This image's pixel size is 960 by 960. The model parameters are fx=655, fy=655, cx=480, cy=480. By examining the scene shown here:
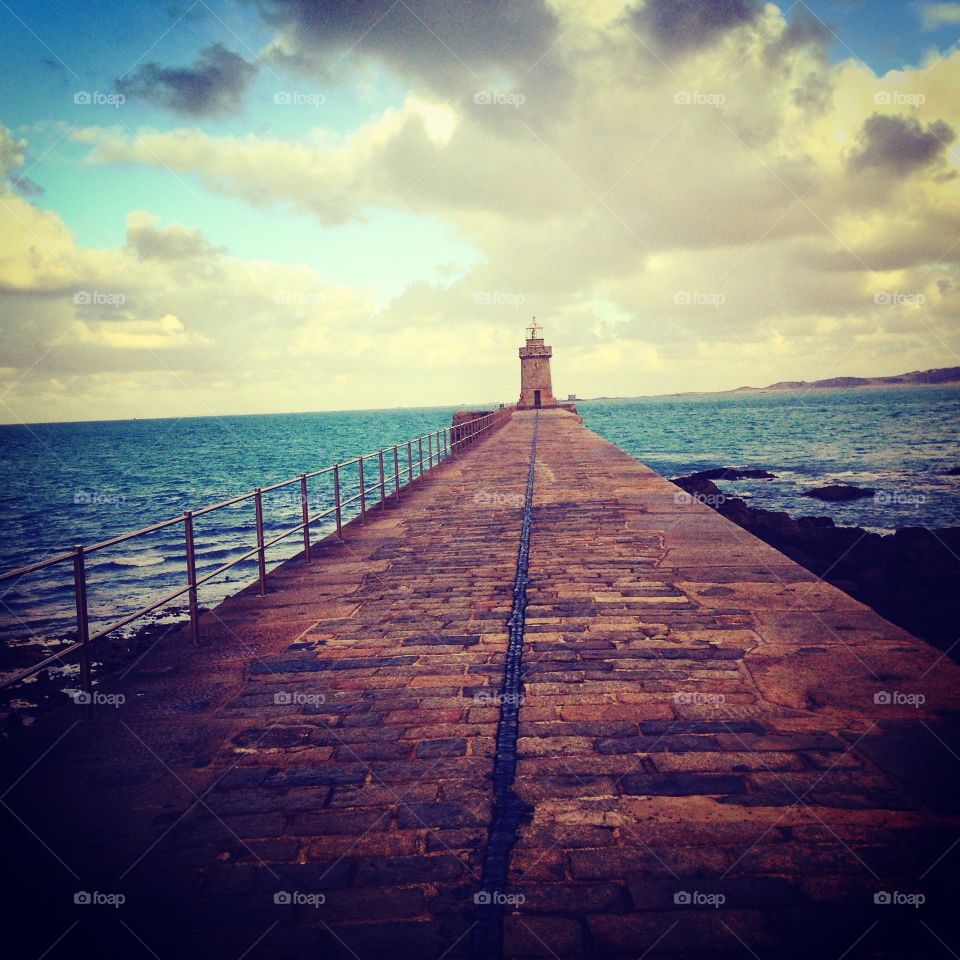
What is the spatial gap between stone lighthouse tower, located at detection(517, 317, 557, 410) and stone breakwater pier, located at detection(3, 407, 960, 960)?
55341 millimetres

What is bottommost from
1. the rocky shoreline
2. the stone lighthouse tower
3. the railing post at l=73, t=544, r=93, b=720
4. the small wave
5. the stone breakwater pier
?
the small wave

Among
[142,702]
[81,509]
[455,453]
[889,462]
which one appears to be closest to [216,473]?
[81,509]

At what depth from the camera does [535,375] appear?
199 ft

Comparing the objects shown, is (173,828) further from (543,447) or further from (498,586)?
(543,447)

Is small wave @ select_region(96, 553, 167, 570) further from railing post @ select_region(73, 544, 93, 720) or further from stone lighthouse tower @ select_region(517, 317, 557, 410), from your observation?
stone lighthouse tower @ select_region(517, 317, 557, 410)

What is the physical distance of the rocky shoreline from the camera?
10742mm

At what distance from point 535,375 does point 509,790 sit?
193ft

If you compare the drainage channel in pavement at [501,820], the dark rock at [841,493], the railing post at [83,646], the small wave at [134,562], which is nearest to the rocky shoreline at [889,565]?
the dark rock at [841,493]

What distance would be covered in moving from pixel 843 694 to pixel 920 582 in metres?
10.3

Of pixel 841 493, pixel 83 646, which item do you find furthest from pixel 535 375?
pixel 83 646

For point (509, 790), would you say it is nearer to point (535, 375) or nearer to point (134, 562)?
point (134, 562)

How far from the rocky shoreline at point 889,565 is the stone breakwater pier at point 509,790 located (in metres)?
6.55

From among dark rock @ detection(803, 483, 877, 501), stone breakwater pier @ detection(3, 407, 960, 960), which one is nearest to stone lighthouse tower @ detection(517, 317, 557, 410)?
dark rock @ detection(803, 483, 877, 501)

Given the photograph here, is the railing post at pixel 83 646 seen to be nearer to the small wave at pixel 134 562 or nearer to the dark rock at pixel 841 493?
the small wave at pixel 134 562
